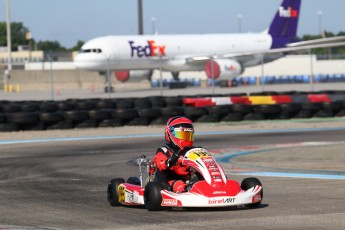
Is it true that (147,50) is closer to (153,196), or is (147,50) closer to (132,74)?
(132,74)

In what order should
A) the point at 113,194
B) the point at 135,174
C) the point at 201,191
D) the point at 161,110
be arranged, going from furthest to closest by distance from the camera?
the point at 161,110 < the point at 135,174 < the point at 113,194 < the point at 201,191

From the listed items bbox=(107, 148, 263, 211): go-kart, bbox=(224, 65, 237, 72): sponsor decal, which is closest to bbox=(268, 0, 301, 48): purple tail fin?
bbox=(224, 65, 237, 72): sponsor decal

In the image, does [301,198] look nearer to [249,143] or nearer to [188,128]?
[188,128]

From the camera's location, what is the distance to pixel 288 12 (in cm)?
5872

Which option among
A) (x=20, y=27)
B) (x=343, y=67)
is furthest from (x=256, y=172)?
(x=20, y=27)

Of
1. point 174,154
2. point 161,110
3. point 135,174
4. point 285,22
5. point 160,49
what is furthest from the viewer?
point 285,22

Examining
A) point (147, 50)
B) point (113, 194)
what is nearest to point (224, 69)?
point (147, 50)

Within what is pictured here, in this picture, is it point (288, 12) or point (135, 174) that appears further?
point (288, 12)

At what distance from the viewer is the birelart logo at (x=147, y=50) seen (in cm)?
5070

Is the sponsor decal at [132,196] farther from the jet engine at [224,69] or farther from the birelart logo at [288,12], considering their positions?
the birelart logo at [288,12]

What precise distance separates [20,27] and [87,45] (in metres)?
116

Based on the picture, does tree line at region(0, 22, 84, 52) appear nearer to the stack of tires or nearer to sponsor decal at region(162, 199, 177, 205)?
the stack of tires

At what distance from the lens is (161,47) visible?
172 ft

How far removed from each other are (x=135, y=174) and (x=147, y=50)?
124ft
